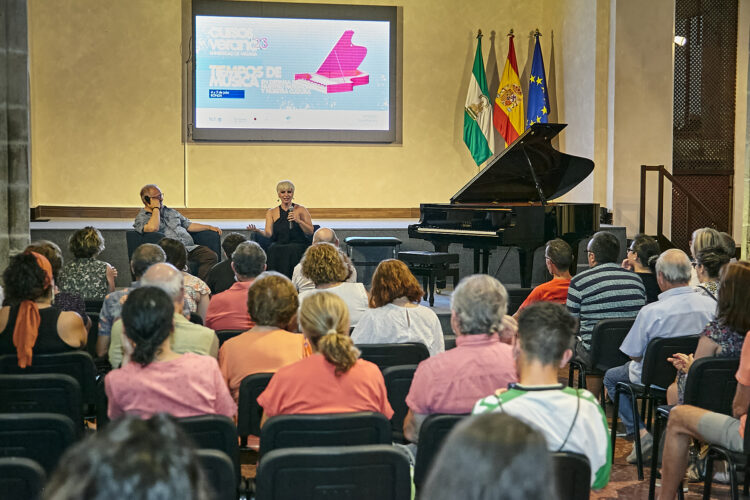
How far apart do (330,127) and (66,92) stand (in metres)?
3.22

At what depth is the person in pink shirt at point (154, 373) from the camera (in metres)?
2.75

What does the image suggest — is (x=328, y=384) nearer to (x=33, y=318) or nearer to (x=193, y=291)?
(x=33, y=318)

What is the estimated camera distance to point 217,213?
36.4 ft

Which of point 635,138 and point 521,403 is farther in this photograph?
point 635,138

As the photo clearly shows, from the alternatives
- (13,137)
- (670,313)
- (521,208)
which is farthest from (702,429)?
(13,137)

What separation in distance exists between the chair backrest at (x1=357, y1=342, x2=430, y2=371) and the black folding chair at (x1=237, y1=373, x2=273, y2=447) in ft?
1.94

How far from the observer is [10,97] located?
20.6ft

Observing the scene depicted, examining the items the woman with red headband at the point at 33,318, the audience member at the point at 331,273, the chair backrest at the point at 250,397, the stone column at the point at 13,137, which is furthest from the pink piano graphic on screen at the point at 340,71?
the chair backrest at the point at 250,397

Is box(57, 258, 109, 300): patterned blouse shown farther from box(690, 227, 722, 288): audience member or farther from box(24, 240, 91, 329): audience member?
box(690, 227, 722, 288): audience member

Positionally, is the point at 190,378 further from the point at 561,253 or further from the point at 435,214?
the point at 435,214

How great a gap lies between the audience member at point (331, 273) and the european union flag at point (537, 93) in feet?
23.2

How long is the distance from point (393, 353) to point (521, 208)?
4052 mm

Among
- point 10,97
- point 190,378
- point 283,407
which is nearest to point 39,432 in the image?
point 190,378

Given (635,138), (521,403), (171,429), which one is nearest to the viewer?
(171,429)
